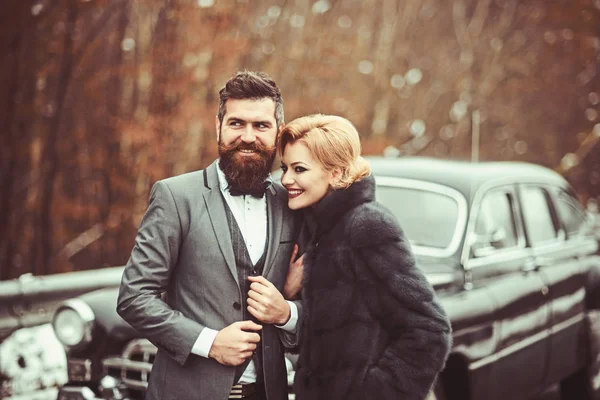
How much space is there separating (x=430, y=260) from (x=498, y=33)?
8456 millimetres

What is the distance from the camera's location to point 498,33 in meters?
11.7

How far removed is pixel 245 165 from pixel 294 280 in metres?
0.41

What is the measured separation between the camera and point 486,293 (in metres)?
4.11

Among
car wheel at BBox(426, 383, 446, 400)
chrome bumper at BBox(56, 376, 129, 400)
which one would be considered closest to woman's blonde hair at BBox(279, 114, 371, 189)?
car wheel at BBox(426, 383, 446, 400)

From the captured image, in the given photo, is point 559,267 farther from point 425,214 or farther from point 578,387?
point 425,214

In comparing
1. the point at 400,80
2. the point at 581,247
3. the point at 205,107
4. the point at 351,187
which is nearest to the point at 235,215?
the point at 351,187

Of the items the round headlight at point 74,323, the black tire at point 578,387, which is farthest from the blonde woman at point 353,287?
the black tire at point 578,387

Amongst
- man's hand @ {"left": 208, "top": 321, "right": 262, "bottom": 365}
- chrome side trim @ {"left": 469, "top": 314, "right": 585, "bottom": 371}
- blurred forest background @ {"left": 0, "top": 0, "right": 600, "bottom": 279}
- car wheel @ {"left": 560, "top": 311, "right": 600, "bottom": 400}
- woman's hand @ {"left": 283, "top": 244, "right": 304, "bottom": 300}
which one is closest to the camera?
man's hand @ {"left": 208, "top": 321, "right": 262, "bottom": 365}

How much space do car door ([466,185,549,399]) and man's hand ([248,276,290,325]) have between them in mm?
1945

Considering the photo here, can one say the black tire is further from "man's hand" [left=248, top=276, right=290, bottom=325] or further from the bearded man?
"man's hand" [left=248, top=276, right=290, bottom=325]

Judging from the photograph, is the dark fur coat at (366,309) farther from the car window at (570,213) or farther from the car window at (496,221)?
the car window at (570,213)

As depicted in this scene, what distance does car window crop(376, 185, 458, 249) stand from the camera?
4246mm

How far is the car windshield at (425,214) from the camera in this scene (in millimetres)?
4242

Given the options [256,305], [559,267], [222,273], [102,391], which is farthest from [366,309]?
[559,267]
